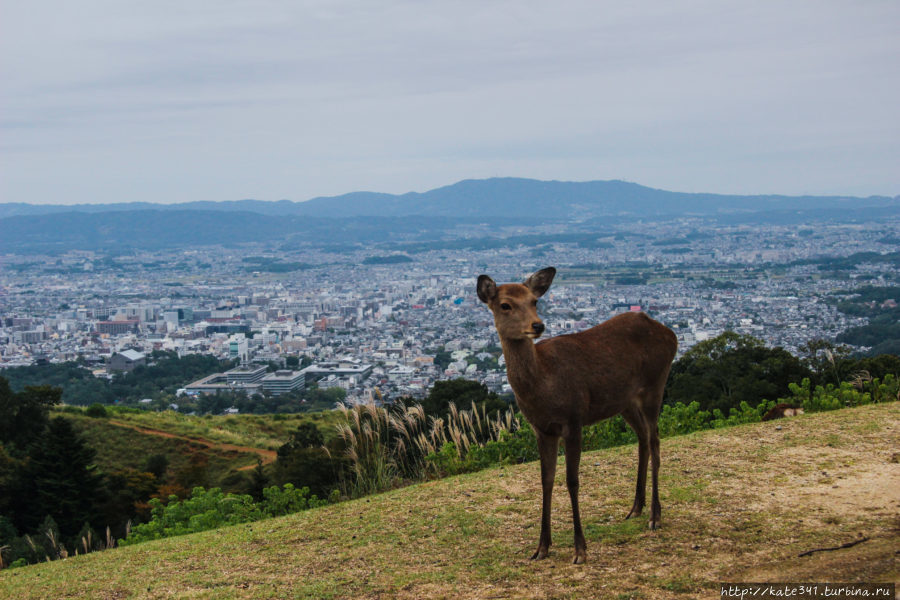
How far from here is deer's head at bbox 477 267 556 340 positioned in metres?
5.28

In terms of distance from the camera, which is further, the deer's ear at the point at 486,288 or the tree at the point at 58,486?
the tree at the point at 58,486

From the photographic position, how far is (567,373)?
18.3 feet

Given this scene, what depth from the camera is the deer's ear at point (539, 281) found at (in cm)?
557

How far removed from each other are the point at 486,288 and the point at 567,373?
83cm

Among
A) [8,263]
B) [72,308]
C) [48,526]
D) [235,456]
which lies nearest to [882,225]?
[72,308]

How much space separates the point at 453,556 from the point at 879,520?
2.97m

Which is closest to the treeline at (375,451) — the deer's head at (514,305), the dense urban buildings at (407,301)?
the dense urban buildings at (407,301)

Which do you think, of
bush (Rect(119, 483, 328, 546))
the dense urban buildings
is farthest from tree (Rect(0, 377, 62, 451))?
the dense urban buildings

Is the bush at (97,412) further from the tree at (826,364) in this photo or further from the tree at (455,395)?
the tree at (826,364)

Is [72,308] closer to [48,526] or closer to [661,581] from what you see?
[48,526]

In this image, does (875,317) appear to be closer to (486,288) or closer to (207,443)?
(207,443)

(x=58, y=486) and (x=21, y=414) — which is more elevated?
(x=58, y=486)

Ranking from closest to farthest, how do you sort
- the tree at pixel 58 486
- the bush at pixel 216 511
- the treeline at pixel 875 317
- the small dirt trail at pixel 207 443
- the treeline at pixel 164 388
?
the bush at pixel 216 511
the tree at pixel 58 486
the small dirt trail at pixel 207 443
the treeline at pixel 875 317
the treeline at pixel 164 388

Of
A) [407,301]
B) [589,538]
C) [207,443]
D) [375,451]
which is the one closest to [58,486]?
[375,451]
